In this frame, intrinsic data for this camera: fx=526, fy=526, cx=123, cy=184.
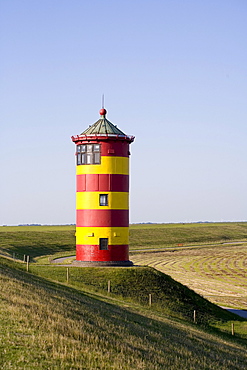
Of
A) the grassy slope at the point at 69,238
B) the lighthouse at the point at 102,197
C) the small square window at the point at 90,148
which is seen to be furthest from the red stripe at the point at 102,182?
the grassy slope at the point at 69,238

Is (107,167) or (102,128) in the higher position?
(102,128)

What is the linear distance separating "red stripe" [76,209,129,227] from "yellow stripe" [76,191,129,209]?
0.29 m

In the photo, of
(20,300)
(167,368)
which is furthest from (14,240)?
(167,368)

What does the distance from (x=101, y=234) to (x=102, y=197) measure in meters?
2.67

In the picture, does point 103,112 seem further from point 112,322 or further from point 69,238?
point 69,238

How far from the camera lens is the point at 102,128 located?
39.1 m

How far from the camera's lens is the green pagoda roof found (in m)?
38.7

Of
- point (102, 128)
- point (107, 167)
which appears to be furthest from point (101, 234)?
point (102, 128)

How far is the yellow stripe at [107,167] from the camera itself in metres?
37.9

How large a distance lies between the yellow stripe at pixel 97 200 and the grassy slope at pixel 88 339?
13.2 metres

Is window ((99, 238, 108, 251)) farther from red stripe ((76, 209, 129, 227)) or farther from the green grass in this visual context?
the green grass

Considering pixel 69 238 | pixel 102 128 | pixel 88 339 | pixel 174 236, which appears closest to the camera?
pixel 88 339

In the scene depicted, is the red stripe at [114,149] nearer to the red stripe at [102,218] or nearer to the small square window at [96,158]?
the small square window at [96,158]

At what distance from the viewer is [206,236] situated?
141250mm
